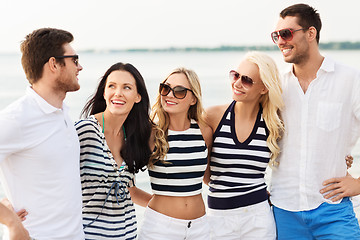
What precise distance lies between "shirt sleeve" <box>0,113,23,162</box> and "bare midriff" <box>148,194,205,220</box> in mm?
1423

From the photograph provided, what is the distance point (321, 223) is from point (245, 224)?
0.62 metres

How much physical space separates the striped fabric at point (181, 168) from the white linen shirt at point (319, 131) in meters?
0.76

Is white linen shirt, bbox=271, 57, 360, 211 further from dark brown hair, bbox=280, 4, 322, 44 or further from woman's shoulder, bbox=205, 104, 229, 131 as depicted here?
woman's shoulder, bbox=205, 104, 229, 131

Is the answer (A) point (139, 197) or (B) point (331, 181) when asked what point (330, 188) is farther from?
(A) point (139, 197)

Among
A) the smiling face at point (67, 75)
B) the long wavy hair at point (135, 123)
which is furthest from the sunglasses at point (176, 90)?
the smiling face at point (67, 75)

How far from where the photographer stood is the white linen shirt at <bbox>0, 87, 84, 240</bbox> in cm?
278

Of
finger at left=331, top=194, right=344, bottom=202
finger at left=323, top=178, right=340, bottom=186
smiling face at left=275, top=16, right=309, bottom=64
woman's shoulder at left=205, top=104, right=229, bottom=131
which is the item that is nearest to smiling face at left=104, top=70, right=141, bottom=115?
woman's shoulder at left=205, top=104, right=229, bottom=131

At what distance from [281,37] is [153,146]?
56.2 inches

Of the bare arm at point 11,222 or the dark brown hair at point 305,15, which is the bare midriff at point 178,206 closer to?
the bare arm at point 11,222

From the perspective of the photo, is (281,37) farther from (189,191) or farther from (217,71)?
(217,71)

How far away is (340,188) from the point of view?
400 cm

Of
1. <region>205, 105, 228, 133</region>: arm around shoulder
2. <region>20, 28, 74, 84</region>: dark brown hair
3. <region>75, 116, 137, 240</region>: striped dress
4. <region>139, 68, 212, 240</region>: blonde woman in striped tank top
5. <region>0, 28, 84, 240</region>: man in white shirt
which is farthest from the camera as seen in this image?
<region>205, 105, 228, 133</region>: arm around shoulder

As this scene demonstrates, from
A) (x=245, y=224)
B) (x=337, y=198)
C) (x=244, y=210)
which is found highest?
(x=337, y=198)

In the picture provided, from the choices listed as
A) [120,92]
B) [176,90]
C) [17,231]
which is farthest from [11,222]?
[176,90]
